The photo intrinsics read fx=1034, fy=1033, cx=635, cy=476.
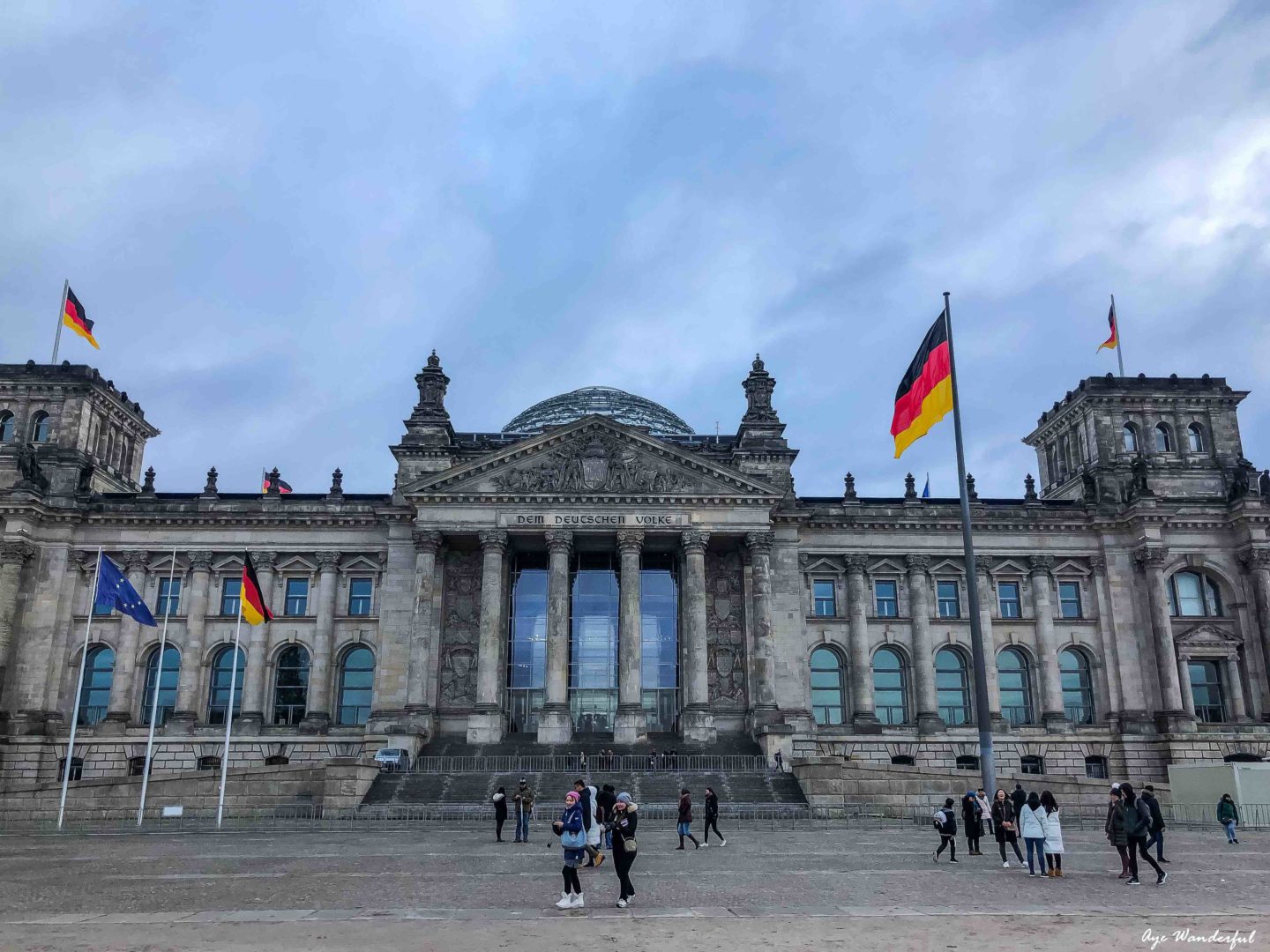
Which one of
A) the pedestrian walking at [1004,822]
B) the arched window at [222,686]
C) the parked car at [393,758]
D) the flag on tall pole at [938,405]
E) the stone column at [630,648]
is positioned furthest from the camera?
the arched window at [222,686]

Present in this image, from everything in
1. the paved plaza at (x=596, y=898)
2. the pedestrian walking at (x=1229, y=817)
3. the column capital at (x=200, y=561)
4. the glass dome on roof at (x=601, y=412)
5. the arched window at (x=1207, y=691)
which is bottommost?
the paved plaza at (x=596, y=898)

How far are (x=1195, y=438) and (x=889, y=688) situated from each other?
26.5 m

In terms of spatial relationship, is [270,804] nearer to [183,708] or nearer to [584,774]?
[584,774]

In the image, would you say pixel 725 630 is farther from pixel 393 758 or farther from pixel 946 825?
pixel 946 825

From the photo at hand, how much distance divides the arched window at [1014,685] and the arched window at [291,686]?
40.6 metres

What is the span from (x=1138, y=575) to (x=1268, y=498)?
8908 millimetres

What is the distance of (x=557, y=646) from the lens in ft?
179

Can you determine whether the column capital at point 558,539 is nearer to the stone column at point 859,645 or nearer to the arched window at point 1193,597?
the stone column at point 859,645

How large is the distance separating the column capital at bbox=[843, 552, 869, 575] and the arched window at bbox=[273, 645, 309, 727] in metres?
32.3

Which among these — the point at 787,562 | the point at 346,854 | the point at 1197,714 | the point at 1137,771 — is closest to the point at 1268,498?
the point at 1197,714

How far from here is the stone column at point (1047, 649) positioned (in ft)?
195

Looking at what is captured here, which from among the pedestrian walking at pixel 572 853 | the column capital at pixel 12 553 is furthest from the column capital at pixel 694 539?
the pedestrian walking at pixel 572 853

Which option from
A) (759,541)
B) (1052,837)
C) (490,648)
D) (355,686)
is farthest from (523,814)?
(355,686)

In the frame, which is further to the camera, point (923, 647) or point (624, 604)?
point (923, 647)
